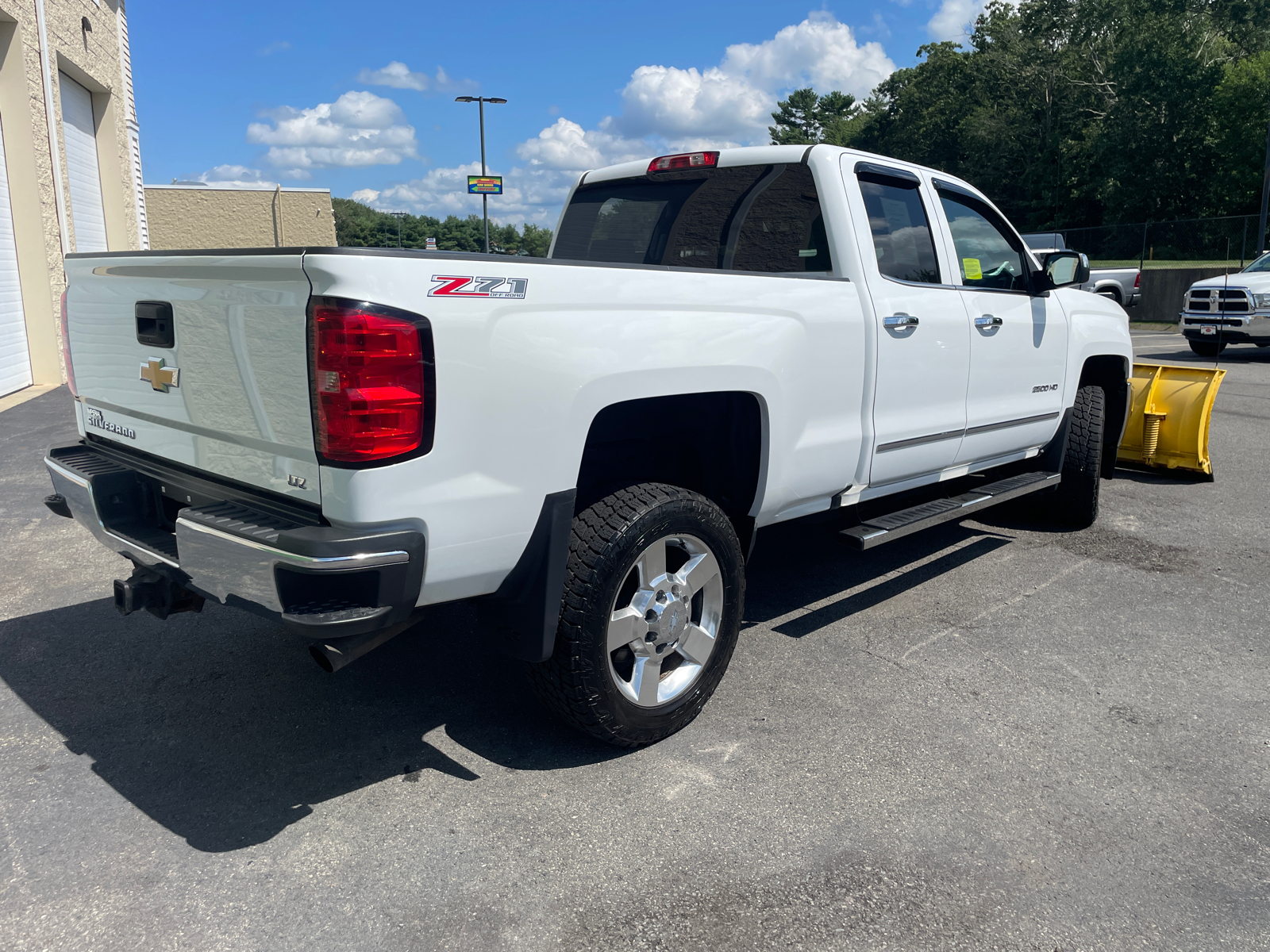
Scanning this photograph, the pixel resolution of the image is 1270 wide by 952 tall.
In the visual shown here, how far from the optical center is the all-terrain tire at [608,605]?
9.32 ft

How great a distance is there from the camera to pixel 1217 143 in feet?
125

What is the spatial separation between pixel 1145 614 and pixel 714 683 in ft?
7.96

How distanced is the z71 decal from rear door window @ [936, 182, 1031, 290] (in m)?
2.81

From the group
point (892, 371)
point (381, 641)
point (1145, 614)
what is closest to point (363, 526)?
point (381, 641)

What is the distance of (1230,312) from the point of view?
1495cm

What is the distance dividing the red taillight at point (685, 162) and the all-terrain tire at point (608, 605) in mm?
1872

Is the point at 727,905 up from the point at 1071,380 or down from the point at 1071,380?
down

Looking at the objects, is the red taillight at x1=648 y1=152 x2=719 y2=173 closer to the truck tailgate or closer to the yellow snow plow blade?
the truck tailgate

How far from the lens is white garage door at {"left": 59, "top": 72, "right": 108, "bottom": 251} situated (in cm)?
1384

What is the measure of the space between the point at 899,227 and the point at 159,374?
3.10 metres

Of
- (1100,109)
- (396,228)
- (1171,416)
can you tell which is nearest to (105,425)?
(1171,416)

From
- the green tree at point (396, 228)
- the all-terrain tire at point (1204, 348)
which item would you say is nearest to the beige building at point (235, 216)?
the green tree at point (396, 228)

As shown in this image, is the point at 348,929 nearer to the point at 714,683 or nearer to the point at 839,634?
the point at 714,683

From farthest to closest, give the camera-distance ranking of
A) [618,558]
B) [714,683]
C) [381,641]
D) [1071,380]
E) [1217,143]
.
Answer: [1217,143] < [1071,380] < [714,683] < [618,558] < [381,641]
